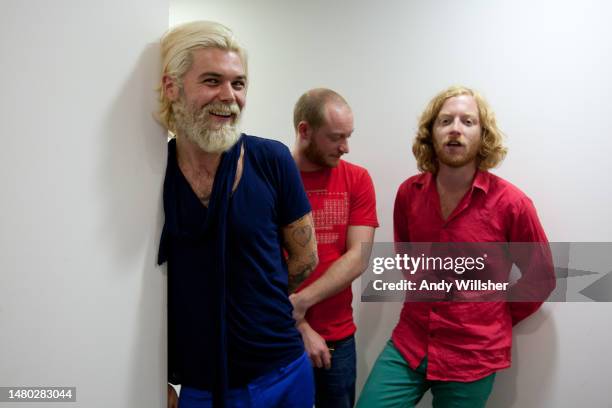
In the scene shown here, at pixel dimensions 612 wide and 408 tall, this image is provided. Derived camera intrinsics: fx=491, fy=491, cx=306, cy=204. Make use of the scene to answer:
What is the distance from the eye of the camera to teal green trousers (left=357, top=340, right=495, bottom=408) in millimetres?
1850

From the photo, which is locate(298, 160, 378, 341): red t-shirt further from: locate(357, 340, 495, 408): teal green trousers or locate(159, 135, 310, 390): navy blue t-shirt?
locate(159, 135, 310, 390): navy blue t-shirt

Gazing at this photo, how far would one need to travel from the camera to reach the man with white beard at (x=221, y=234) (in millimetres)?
1176

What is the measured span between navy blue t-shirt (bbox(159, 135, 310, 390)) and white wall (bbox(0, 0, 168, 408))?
0.20 feet

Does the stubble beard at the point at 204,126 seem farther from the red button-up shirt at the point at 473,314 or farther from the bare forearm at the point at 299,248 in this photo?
the red button-up shirt at the point at 473,314

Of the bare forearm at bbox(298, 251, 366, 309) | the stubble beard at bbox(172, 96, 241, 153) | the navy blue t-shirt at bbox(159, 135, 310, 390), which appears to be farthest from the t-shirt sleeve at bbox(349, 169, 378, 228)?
the stubble beard at bbox(172, 96, 241, 153)

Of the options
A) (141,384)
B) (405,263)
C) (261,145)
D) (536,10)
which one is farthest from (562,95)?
(141,384)

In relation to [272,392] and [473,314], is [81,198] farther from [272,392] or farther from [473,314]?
[473,314]

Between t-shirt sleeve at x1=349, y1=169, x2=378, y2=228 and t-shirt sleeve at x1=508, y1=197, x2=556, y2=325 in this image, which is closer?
t-shirt sleeve at x1=508, y1=197, x2=556, y2=325

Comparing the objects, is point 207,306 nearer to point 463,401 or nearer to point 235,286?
point 235,286

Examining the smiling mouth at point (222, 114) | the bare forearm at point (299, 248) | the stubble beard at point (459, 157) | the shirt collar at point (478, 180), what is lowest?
the bare forearm at point (299, 248)

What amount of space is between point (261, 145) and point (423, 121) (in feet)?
3.18

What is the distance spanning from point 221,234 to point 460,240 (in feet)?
3.52

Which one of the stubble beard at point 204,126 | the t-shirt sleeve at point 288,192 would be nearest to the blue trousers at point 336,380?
the t-shirt sleeve at point 288,192

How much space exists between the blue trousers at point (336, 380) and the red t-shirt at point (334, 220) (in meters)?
0.06
